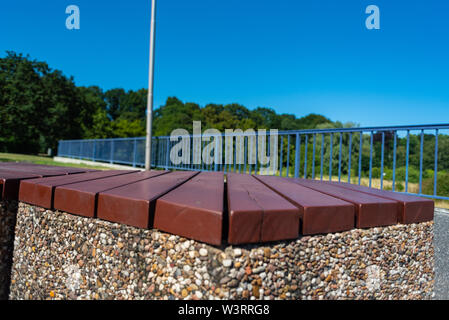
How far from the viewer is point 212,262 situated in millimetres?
1198

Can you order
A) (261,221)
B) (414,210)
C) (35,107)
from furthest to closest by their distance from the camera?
(35,107), (414,210), (261,221)

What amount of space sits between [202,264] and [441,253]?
1965mm

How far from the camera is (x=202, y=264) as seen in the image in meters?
1.23

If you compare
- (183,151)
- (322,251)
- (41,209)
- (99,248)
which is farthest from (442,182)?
(183,151)

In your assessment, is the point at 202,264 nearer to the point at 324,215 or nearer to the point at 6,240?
the point at 324,215

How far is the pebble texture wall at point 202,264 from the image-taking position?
4.01 feet

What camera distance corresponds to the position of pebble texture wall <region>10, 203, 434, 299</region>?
122 centimetres

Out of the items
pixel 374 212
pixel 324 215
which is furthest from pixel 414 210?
pixel 324 215

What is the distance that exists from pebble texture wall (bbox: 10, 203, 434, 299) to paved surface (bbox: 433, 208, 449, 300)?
0.16 metres

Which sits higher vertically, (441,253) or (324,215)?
(324,215)

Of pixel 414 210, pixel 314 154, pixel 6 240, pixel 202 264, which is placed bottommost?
pixel 6 240

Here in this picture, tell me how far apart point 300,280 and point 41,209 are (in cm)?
171

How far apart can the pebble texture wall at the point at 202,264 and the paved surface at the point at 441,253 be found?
6.2 inches

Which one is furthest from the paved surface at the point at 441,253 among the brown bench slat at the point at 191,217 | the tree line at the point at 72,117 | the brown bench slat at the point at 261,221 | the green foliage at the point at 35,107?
the green foliage at the point at 35,107
